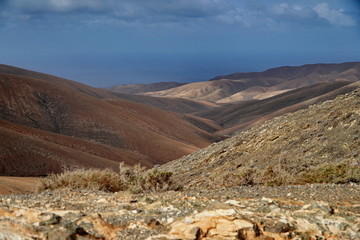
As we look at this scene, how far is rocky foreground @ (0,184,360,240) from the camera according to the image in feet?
15.8

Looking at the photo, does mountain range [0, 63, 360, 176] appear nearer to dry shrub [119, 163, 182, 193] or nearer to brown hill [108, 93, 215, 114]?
dry shrub [119, 163, 182, 193]

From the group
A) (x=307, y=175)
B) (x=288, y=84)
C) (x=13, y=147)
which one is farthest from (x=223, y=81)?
(x=307, y=175)

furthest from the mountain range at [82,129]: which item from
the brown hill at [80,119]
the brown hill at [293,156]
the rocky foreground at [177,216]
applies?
the rocky foreground at [177,216]

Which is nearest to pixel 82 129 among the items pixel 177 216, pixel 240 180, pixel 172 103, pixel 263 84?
pixel 240 180

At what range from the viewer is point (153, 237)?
4.77 m

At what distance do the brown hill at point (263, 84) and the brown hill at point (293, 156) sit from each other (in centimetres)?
12084

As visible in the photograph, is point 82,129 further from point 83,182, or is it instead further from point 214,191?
point 214,191

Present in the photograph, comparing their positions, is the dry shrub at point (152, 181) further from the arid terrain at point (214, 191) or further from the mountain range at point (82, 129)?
the mountain range at point (82, 129)

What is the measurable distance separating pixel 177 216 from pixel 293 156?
824cm

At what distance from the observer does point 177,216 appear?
5477mm

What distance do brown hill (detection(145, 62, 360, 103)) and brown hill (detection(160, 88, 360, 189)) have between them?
120845 mm

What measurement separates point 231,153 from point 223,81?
159m

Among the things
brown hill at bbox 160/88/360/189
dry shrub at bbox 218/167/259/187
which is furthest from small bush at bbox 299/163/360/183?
dry shrub at bbox 218/167/259/187

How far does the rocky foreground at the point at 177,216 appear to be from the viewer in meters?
4.80
